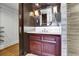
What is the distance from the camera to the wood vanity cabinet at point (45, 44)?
141 centimetres

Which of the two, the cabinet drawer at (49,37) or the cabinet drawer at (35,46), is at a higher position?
the cabinet drawer at (49,37)

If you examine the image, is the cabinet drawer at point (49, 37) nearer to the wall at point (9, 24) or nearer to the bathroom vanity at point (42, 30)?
the bathroom vanity at point (42, 30)

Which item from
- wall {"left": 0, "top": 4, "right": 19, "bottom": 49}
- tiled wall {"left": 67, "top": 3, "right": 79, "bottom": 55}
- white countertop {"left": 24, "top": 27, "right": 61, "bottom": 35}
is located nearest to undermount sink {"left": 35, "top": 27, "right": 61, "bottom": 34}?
white countertop {"left": 24, "top": 27, "right": 61, "bottom": 35}

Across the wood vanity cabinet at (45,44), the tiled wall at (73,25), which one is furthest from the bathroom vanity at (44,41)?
the tiled wall at (73,25)

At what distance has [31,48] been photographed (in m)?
1.46

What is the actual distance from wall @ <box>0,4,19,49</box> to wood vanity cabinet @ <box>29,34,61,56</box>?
18cm

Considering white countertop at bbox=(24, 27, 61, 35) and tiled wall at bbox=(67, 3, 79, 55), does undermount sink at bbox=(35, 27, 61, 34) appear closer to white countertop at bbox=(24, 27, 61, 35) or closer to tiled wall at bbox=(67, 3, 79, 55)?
white countertop at bbox=(24, 27, 61, 35)

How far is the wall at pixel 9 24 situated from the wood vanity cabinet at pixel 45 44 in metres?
0.18

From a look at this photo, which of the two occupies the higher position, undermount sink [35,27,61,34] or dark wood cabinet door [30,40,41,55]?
undermount sink [35,27,61,34]

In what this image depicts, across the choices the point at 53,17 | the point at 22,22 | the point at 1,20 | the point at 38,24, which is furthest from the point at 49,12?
the point at 1,20

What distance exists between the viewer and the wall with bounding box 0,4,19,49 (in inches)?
55.7

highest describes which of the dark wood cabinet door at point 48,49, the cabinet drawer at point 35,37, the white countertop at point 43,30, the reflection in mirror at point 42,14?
the reflection in mirror at point 42,14

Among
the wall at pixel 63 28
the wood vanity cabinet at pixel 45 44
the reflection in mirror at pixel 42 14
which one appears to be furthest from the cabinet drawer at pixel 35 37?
the wall at pixel 63 28

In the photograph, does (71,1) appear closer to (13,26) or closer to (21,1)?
(21,1)
